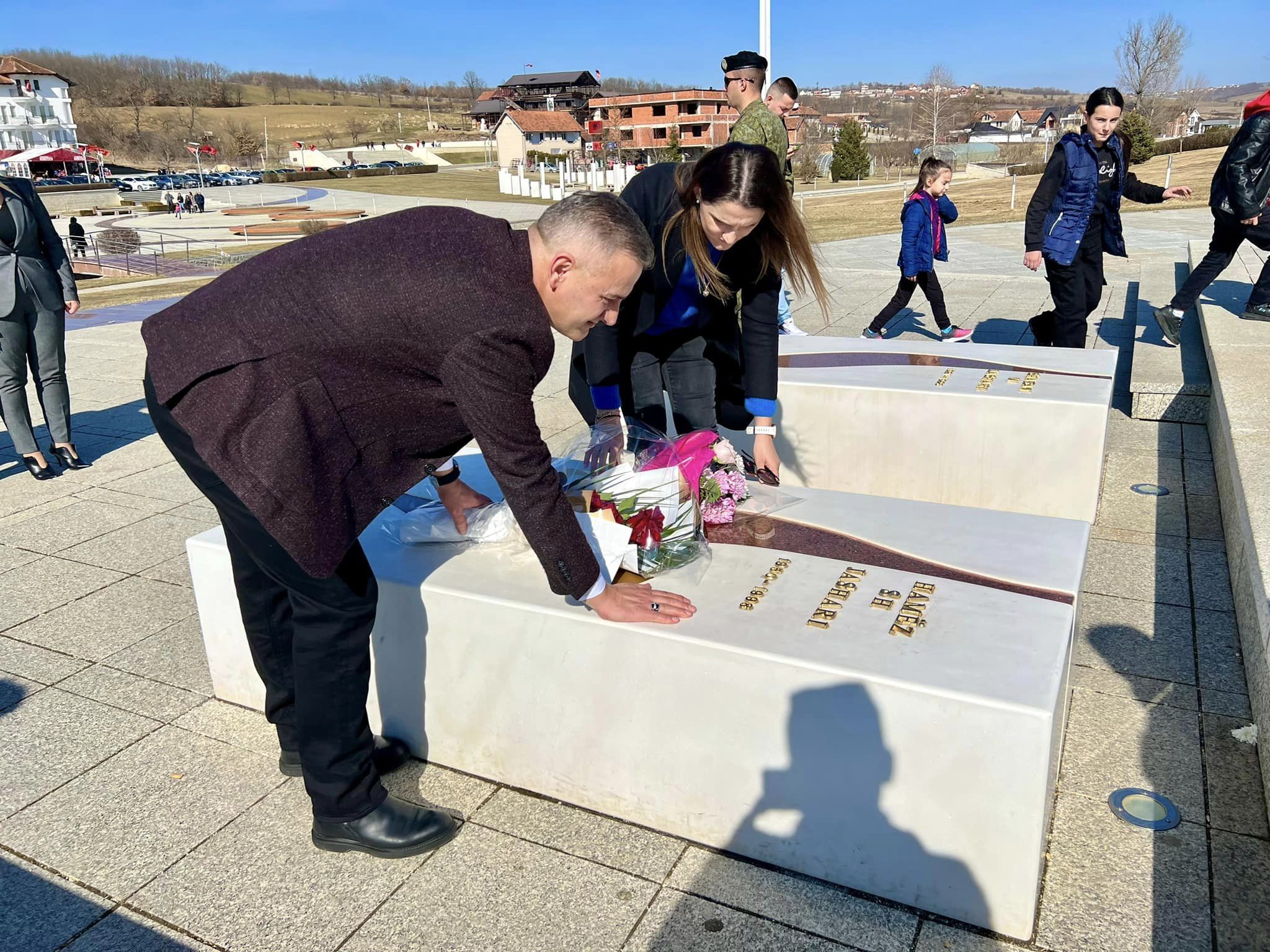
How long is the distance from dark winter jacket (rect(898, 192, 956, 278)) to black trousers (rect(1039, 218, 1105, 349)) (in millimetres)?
1943

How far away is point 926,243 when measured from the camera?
8602mm

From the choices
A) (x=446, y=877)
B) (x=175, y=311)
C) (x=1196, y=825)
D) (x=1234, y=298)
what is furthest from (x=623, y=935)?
(x=1234, y=298)

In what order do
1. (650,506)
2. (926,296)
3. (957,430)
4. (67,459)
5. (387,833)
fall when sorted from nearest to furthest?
(387,833) → (650,506) → (957,430) → (67,459) → (926,296)

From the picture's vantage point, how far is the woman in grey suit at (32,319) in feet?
19.0

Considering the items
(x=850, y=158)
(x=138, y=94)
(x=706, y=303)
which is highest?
(x=138, y=94)

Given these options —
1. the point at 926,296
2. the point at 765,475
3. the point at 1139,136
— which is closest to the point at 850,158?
the point at 1139,136

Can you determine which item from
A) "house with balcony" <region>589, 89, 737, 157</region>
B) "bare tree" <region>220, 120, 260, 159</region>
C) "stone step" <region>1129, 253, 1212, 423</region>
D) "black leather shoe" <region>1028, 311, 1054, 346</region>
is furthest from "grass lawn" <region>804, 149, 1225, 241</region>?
"bare tree" <region>220, 120, 260, 159</region>

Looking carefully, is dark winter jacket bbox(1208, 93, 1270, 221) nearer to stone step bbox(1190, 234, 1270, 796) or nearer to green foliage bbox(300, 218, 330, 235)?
stone step bbox(1190, 234, 1270, 796)

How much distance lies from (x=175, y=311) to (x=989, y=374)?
4.36 m

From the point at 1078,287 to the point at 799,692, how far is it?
211 inches

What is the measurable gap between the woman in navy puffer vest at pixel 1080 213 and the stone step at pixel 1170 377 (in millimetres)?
542

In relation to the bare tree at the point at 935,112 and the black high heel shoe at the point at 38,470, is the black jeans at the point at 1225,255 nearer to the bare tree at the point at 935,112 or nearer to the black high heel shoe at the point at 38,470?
the black high heel shoe at the point at 38,470

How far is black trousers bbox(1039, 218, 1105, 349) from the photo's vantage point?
6.59 meters

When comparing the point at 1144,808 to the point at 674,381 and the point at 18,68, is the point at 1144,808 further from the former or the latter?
the point at 18,68
